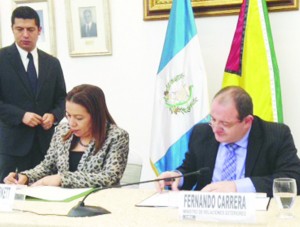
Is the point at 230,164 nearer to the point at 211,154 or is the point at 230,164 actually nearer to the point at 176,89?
the point at 211,154

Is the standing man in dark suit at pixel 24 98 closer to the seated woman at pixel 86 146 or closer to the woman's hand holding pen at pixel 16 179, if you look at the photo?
the seated woman at pixel 86 146

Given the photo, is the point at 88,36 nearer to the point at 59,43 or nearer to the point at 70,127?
the point at 59,43

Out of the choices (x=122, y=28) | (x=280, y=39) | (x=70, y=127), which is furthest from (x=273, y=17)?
(x=70, y=127)

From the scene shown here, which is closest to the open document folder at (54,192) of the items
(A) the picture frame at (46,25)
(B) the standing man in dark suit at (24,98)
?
(B) the standing man in dark suit at (24,98)

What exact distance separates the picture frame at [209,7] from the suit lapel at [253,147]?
4.56 ft

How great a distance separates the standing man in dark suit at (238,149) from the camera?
2344mm

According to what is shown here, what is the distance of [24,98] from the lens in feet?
11.3

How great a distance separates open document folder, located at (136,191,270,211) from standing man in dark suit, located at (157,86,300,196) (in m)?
0.08

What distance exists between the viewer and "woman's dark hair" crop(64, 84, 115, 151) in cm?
271

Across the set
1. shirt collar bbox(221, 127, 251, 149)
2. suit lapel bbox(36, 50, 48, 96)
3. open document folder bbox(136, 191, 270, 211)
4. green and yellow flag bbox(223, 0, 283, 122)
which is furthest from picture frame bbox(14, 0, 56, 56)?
open document folder bbox(136, 191, 270, 211)

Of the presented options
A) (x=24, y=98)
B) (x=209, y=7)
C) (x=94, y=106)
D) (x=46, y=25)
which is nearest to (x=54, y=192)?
(x=94, y=106)

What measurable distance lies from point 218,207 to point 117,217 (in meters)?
0.38

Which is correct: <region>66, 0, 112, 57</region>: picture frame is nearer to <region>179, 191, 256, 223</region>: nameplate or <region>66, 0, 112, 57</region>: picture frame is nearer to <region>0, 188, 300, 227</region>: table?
<region>0, 188, 300, 227</region>: table

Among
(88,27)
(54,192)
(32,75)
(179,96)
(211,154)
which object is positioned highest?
(88,27)
